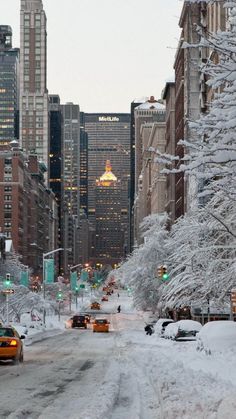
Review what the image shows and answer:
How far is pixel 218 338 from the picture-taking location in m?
28.3

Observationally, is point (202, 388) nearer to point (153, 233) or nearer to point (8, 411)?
point (8, 411)

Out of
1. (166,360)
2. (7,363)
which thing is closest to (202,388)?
(166,360)

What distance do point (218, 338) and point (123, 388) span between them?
9607 mm

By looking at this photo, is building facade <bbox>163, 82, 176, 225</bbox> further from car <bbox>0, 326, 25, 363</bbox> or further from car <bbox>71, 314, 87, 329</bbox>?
car <bbox>0, 326, 25, 363</bbox>

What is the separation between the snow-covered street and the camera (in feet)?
45.5

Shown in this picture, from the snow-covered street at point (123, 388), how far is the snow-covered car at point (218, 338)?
676mm

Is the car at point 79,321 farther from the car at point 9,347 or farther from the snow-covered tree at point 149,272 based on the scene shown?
the car at point 9,347

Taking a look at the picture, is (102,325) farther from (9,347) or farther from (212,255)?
(9,347)

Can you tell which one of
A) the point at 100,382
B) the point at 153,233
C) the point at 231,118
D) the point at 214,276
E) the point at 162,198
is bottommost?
the point at 100,382

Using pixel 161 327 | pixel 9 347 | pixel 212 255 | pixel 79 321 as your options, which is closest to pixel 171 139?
pixel 79 321

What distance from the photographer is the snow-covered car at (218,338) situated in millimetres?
27625

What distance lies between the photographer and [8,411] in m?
14.6

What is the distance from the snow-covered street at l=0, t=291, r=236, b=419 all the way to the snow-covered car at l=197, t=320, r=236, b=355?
2.22ft

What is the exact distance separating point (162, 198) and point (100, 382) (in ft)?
532
